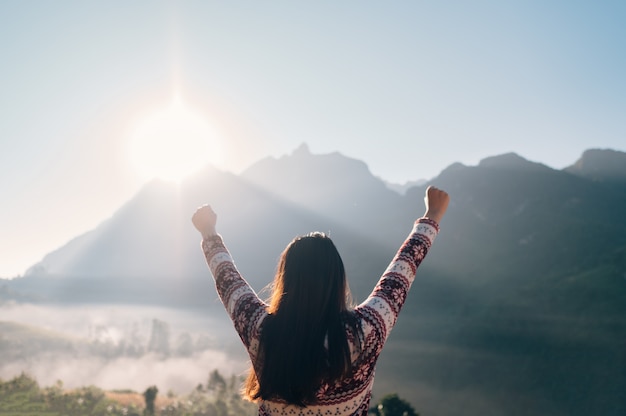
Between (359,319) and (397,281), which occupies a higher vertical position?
(397,281)

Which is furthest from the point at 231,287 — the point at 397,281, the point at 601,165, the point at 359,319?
the point at 601,165

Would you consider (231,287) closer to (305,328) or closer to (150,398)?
(305,328)

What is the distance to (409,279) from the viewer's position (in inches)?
67.0

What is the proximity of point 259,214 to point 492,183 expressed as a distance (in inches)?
3440

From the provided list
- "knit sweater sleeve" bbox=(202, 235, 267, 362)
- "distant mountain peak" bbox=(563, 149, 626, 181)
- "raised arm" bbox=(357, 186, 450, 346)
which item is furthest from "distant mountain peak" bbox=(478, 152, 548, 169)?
"knit sweater sleeve" bbox=(202, 235, 267, 362)

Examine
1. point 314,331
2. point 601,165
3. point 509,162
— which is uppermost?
point 509,162

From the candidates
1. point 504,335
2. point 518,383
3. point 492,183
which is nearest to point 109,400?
point 518,383

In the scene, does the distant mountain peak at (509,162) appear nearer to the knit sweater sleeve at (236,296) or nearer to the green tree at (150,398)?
the green tree at (150,398)

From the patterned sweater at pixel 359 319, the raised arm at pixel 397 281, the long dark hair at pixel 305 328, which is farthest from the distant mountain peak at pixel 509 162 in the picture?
the long dark hair at pixel 305 328

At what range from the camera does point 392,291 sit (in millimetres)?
1646

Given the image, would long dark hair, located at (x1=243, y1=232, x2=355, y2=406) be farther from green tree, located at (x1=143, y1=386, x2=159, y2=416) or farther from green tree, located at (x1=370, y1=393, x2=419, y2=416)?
green tree, located at (x1=370, y1=393, x2=419, y2=416)

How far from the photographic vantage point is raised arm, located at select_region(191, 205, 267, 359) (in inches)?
62.9

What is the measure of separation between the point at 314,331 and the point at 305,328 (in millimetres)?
31

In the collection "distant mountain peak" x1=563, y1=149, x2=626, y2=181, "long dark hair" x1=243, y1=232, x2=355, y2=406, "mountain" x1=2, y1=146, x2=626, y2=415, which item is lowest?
"long dark hair" x1=243, y1=232, x2=355, y2=406
